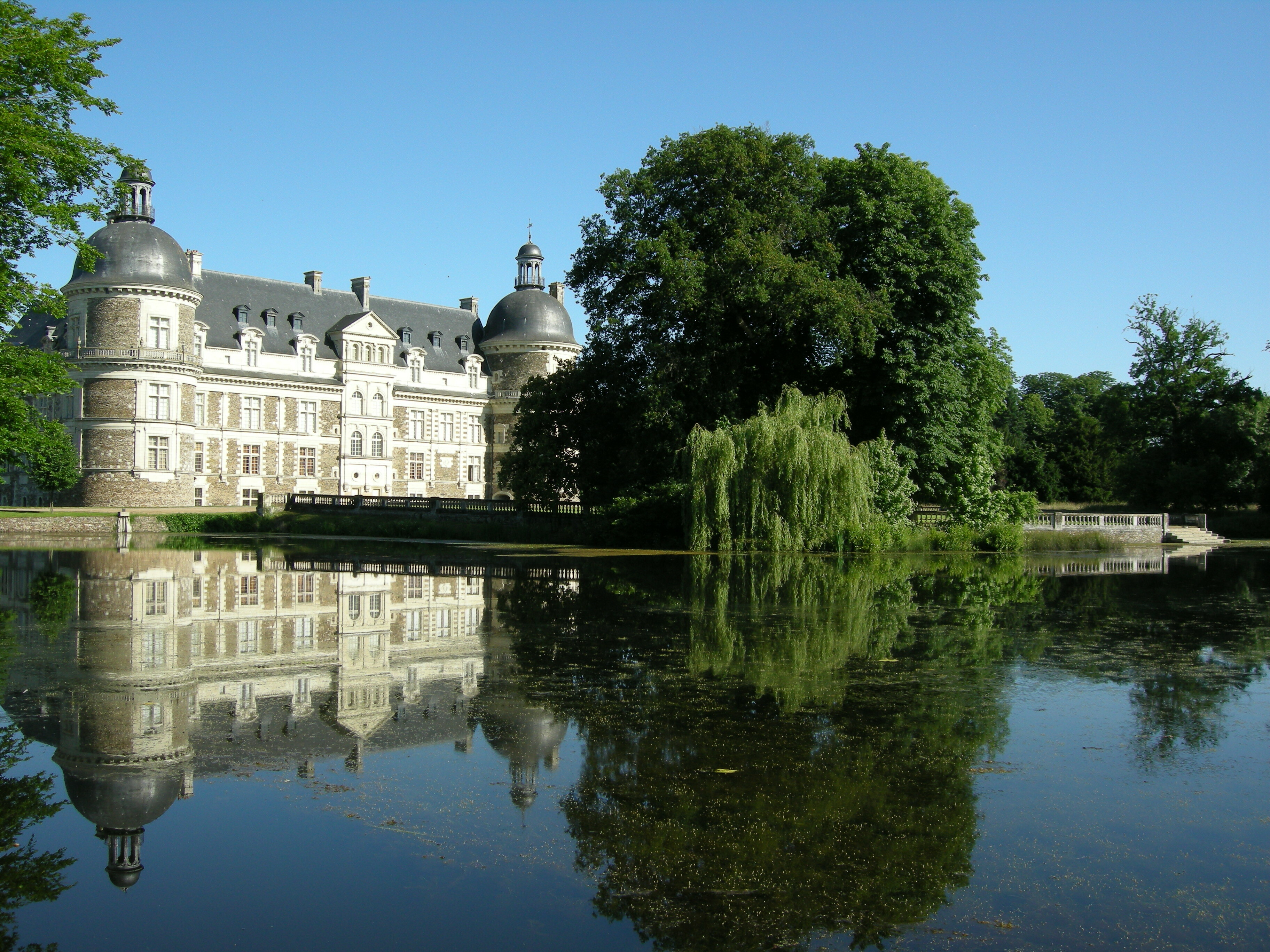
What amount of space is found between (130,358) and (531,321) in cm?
2301

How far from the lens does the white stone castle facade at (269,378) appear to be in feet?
156

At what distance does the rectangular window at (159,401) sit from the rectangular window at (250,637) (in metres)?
38.8

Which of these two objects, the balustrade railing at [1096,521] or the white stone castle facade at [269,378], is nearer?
the balustrade railing at [1096,521]

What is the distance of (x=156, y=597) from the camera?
54.0 feet

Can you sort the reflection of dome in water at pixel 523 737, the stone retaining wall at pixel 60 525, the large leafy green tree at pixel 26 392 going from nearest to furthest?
the reflection of dome in water at pixel 523 737
the large leafy green tree at pixel 26 392
the stone retaining wall at pixel 60 525

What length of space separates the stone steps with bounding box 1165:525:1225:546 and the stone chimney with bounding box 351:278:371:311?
41779mm

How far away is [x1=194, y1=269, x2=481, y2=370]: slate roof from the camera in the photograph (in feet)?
179

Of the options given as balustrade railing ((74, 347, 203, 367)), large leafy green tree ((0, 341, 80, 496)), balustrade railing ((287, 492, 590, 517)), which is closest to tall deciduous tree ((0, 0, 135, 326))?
large leafy green tree ((0, 341, 80, 496))

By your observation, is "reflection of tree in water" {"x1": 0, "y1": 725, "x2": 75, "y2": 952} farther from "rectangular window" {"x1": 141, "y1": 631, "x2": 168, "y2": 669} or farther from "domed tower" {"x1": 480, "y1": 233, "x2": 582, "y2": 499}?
"domed tower" {"x1": 480, "y1": 233, "x2": 582, "y2": 499}

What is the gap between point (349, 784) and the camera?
253 inches

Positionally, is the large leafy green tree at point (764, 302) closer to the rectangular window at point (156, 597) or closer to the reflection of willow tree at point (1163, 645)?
the reflection of willow tree at point (1163, 645)

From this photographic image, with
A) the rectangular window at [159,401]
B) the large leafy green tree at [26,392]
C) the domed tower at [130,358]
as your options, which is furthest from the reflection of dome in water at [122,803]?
the rectangular window at [159,401]

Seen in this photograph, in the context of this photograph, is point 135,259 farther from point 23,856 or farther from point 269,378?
point 23,856

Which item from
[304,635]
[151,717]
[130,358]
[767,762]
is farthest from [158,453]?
[767,762]
